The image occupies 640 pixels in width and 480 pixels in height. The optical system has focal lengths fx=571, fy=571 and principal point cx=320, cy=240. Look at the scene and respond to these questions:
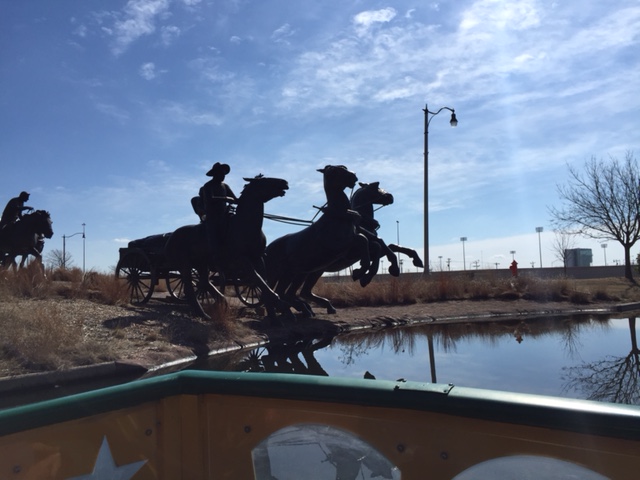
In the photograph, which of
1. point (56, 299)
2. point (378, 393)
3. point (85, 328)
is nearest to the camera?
point (378, 393)

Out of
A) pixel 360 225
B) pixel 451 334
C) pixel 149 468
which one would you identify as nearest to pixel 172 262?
pixel 360 225

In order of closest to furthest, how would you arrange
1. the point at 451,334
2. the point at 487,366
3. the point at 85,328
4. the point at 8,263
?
the point at 487,366, the point at 85,328, the point at 451,334, the point at 8,263

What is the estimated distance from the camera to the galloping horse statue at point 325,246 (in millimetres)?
13828

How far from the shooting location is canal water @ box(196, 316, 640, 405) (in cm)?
682

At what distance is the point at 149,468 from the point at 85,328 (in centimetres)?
939

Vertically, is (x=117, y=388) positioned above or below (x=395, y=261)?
below

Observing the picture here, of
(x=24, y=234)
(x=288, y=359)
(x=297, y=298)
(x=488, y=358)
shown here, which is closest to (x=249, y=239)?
(x=297, y=298)

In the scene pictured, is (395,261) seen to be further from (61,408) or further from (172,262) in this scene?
(61,408)

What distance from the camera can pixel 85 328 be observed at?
11.0 m

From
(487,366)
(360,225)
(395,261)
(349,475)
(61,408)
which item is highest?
(360,225)

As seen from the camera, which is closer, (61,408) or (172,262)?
(61,408)

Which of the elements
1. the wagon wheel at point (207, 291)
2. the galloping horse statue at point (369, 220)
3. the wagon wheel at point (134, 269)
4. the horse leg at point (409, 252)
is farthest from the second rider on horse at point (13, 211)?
the horse leg at point (409, 252)

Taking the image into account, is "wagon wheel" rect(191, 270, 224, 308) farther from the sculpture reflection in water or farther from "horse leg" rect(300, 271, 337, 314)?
the sculpture reflection in water

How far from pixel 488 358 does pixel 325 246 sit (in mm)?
6107
